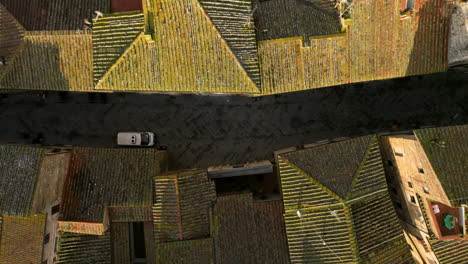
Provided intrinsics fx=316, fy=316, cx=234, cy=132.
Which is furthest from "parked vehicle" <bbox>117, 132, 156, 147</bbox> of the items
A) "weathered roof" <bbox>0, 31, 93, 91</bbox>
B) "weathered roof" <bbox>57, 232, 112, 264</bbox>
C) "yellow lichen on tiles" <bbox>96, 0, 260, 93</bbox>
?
"yellow lichen on tiles" <bbox>96, 0, 260, 93</bbox>

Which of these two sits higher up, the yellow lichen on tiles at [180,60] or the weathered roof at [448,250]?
the yellow lichen on tiles at [180,60]

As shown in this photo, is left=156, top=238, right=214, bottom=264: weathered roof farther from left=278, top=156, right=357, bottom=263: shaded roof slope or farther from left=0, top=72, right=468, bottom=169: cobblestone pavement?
left=0, top=72, right=468, bottom=169: cobblestone pavement

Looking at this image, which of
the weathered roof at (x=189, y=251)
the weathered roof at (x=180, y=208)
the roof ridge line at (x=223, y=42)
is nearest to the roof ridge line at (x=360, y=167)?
the roof ridge line at (x=223, y=42)

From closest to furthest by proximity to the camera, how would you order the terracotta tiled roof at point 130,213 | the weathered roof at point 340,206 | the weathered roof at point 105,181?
the weathered roof at point 340,206
the weathered roof at point 105,181
the terracotta tiled roof at point 130,213

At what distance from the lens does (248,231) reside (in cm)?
2222

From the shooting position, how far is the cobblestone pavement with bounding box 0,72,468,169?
27125 millimetres

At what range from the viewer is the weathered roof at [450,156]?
17328 millimetres

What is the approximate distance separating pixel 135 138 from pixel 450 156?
22.5m

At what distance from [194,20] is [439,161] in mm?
→ 15921

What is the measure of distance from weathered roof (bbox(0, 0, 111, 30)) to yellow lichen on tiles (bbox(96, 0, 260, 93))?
489cm

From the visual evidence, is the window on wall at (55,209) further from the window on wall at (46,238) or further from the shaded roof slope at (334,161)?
the shaded roof slope at (334,161)

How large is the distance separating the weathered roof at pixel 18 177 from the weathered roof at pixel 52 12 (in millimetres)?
8066

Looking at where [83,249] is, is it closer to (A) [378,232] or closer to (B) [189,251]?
(B) [189,251]

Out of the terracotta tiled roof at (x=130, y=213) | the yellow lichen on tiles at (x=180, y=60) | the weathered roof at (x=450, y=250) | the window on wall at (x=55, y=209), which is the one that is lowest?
the weathered roof at (x=450, y=250)
